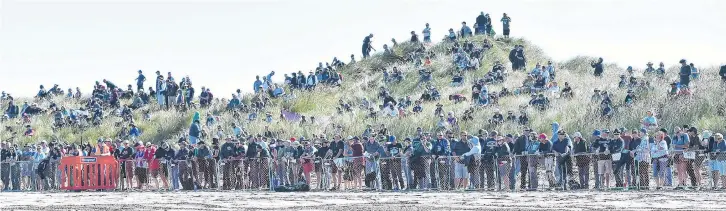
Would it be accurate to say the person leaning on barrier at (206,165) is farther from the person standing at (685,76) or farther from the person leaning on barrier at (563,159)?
the person standing at (685,76)

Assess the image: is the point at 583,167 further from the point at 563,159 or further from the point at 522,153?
the point at 522,153

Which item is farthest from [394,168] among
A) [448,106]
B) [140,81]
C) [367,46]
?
[367,46]

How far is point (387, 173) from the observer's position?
1177 inches

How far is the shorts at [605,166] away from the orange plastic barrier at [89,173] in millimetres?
13772

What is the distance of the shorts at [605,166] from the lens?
27.3 meters

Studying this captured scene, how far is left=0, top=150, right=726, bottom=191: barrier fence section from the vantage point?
27141 millimetres

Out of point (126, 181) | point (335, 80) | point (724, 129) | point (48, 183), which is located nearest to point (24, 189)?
point (48, 183)

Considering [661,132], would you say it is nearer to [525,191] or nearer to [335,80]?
[525,191]

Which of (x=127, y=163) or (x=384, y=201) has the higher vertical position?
(x=127, y=163)

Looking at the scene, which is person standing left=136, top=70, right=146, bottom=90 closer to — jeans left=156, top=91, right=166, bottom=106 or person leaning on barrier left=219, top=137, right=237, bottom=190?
jeans left=156, top=91, right=166, bottom=106

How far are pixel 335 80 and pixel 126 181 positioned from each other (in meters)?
25.7

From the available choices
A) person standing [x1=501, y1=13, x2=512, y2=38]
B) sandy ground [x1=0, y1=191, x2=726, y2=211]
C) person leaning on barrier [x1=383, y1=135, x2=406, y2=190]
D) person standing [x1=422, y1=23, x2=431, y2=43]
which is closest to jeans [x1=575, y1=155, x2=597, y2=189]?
sandy ground [x1=0, y1=191, x2=726, y2=211]

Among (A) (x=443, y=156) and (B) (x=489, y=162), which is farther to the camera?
(A) (x=443, y=156)

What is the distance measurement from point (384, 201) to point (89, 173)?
11474 mm
